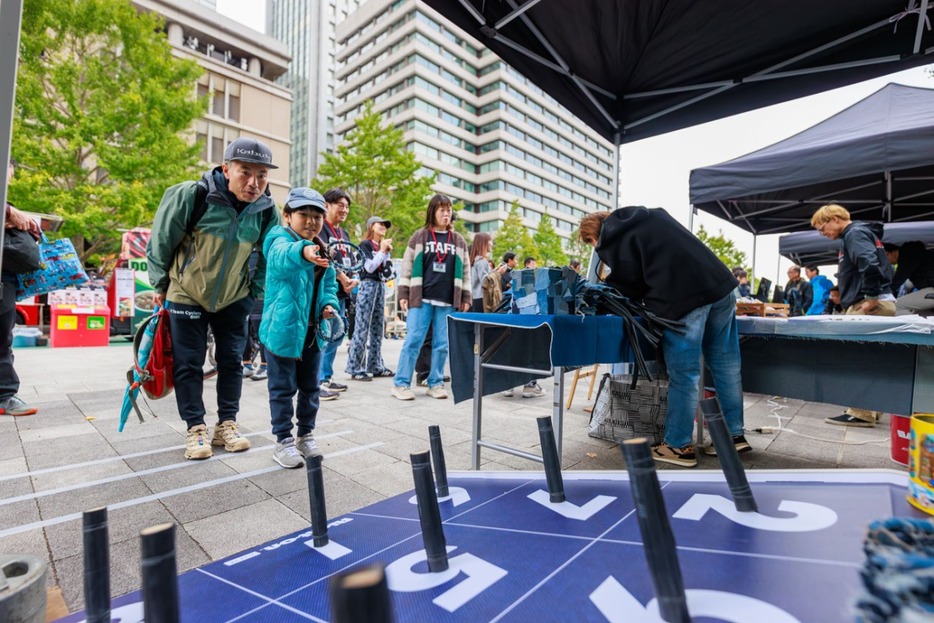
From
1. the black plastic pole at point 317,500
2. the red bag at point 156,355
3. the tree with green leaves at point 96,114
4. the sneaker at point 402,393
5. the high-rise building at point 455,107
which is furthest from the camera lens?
the high-rise building at point 455,107

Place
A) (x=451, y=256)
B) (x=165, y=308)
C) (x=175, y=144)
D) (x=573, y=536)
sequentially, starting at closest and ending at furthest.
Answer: (x=573, y=536) → (x=165, y=308) → (x=451, y=256) → (x=175, y=144)

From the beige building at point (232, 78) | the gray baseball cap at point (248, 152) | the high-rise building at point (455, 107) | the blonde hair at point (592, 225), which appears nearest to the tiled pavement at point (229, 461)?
the blonde hair at point (592, 225)

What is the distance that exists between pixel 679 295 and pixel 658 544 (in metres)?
2.32

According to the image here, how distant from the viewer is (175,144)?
15898 mm

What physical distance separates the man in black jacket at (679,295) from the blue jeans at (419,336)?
2399 mm

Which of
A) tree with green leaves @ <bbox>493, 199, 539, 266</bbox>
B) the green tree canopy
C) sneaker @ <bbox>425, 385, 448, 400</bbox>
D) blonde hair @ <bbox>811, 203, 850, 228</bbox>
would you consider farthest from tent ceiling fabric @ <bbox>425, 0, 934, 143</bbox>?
the green tree canopy

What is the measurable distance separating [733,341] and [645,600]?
2.63 m

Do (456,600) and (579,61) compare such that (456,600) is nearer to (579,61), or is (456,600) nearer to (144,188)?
(579,61)

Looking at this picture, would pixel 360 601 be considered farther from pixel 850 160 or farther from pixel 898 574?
pixel 850 160

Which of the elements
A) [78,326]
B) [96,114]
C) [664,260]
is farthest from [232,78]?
[664,260]

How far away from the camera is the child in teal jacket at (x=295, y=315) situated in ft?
9.17

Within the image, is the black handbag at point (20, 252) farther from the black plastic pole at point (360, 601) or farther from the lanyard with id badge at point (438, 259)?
the black plastic pole at point (360, 601)

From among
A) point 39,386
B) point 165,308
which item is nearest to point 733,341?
point 165,308

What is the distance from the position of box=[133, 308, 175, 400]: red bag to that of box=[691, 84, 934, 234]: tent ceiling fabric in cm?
548
